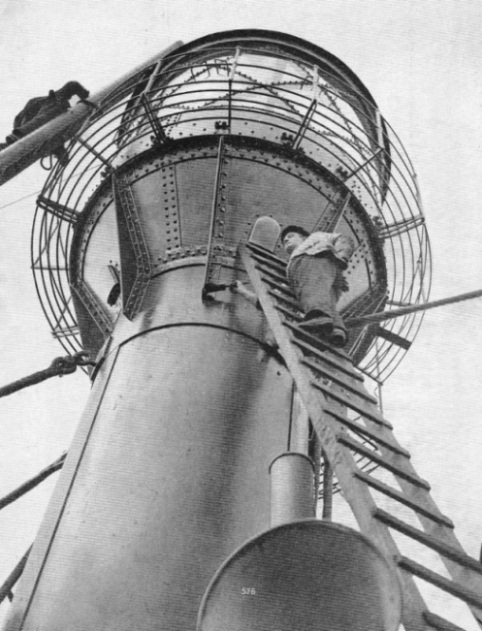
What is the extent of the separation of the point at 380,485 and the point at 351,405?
37.2 inches

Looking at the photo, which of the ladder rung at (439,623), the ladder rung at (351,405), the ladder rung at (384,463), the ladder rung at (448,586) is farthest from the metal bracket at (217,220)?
the ladder rung at (439,623)

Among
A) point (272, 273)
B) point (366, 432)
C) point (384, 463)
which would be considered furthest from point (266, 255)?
point (384, 463)

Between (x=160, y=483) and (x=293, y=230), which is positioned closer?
(x=160, y=483)

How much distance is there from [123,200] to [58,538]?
393cm

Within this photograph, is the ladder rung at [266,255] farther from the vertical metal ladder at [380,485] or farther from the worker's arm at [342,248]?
the vertical metal ladder at [380,485]

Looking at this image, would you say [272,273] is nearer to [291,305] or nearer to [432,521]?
[291,305]

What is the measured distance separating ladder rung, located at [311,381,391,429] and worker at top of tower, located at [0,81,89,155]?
658 centimetres

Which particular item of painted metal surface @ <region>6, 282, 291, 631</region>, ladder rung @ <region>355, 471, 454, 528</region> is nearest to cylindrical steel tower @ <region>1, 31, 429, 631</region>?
painted metal surface @ <region>6, 282, 291, 631</region>

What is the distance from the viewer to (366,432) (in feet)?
12.9

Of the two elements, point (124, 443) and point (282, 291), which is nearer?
point (124, 443)

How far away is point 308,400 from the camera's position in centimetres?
404

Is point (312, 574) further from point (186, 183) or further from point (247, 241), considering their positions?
point (186, 183)

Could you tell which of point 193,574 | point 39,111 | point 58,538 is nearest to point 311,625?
point 193,574

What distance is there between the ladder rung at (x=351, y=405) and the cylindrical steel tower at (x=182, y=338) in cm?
114
